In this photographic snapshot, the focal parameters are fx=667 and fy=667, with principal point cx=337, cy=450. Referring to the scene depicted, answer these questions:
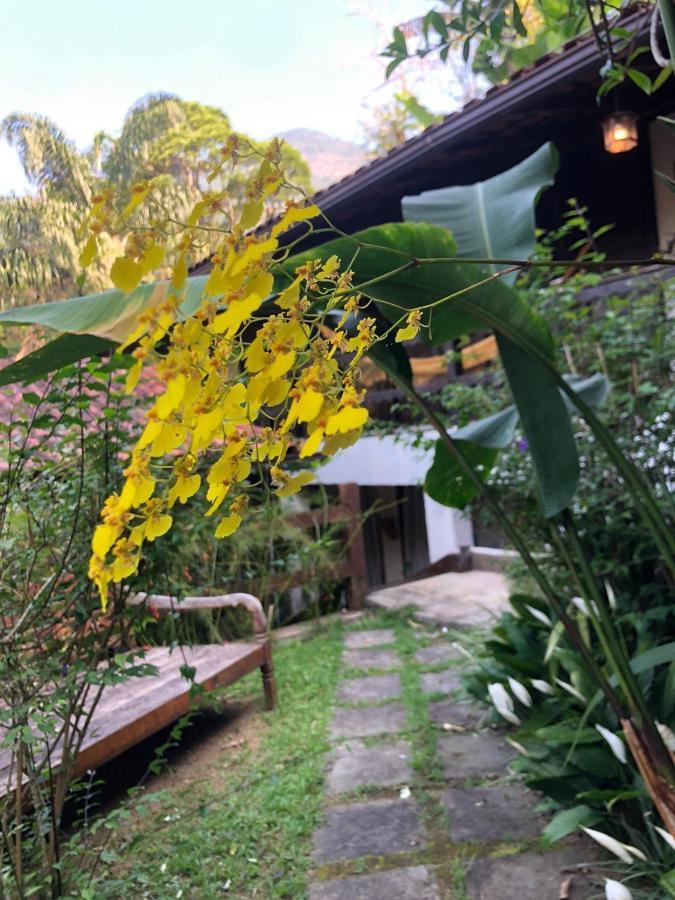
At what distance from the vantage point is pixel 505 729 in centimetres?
300

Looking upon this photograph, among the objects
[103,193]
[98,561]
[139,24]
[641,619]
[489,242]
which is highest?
[139,24]

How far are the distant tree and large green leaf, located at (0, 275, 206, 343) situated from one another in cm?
516

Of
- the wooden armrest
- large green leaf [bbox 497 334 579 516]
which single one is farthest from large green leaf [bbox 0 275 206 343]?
large green leaf [bbox 497 334 579 516]

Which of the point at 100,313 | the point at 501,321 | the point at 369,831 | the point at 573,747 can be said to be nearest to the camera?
the point at 100,313

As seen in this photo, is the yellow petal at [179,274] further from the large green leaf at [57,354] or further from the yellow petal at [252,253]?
the large green leaf at [57,354]

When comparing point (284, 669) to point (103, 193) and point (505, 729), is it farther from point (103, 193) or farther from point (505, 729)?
point (103, 193)

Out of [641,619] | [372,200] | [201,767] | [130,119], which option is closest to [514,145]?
[372,200]

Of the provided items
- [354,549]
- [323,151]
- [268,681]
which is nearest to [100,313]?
[268,681]

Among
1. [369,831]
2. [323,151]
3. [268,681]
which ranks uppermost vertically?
[323,151]

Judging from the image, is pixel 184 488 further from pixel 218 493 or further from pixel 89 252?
pixel 89 252

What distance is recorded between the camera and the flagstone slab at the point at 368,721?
126 inches

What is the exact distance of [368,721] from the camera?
3.35 m

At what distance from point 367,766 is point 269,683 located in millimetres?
949

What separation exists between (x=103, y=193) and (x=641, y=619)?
8.65 ft
